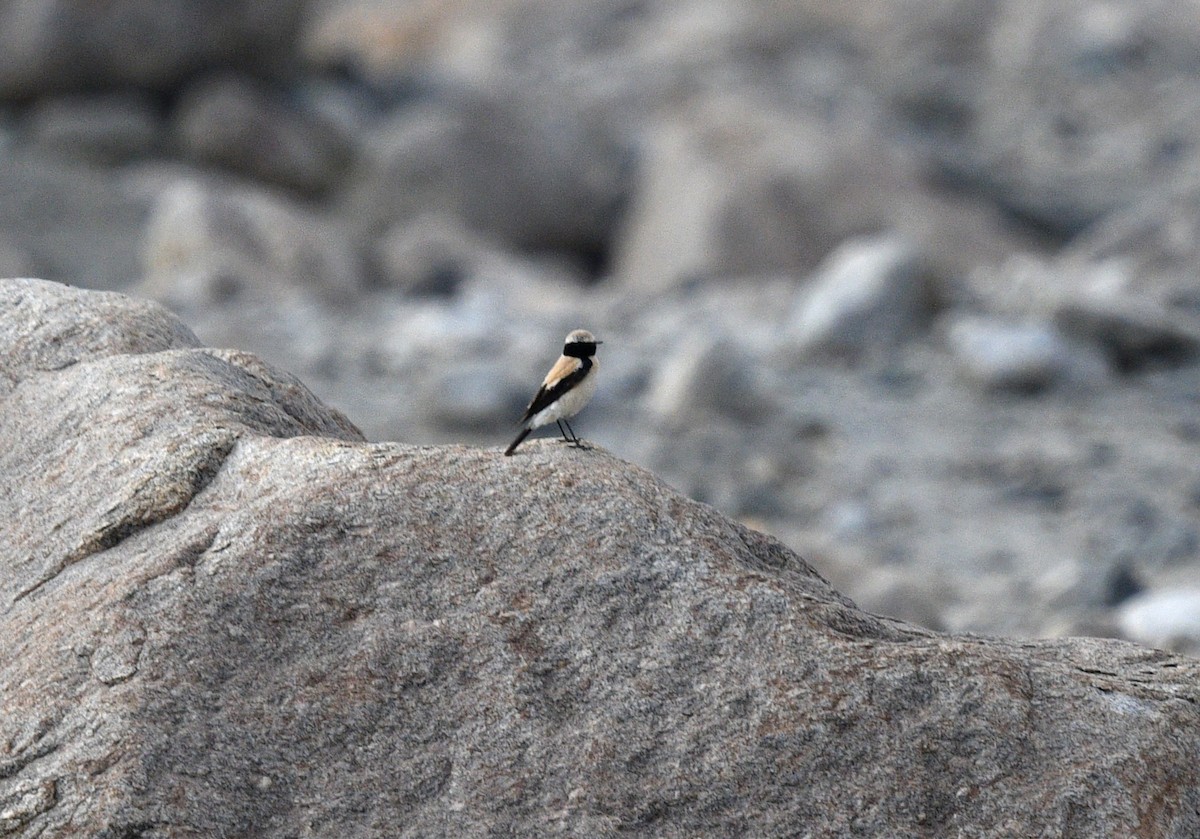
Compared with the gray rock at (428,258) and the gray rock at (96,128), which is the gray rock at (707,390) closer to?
the gray rock at (428,258)

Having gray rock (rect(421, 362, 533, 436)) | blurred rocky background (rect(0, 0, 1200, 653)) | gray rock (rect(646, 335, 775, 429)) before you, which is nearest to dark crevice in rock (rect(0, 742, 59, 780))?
blurred rocky background (rect(0, 0, 1200, 653))

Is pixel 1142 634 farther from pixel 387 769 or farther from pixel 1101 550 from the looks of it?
pixel 387 769

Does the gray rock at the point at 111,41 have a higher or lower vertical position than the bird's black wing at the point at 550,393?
higher

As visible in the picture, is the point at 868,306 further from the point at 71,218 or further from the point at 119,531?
the point at 119,531

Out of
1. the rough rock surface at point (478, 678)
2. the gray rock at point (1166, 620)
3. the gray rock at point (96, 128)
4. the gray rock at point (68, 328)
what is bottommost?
the rough rock surface at point (478, 678)

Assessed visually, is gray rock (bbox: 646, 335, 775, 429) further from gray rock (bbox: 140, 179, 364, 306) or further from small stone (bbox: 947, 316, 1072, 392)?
gray rock (bbox: 140, 179, 364, 306)

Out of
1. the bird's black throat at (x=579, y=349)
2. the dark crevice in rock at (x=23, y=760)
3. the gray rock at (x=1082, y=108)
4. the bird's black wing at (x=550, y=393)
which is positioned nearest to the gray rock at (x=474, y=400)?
the bird's black throat at (x=579, y=349)
